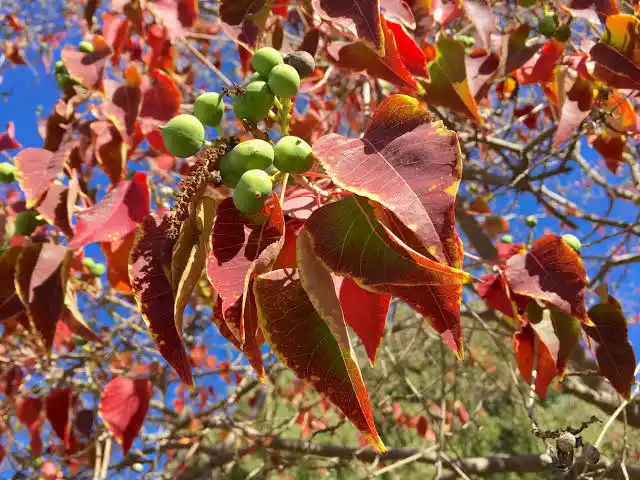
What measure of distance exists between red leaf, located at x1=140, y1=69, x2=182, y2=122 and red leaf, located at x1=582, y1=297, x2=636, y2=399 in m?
1.07

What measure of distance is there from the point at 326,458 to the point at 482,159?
6.77 feet

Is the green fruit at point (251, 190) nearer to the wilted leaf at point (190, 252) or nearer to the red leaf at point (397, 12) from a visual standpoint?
the wilted leaf at point (190, 252)

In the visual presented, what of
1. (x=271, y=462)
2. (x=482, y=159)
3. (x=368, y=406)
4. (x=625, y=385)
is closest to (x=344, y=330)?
(x=368, y=406)

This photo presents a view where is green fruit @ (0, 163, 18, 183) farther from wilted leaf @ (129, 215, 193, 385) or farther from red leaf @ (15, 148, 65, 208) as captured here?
wilted leaf @ (129, 215, 193, 385)

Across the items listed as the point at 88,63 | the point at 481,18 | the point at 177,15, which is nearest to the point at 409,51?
the point at 481,18

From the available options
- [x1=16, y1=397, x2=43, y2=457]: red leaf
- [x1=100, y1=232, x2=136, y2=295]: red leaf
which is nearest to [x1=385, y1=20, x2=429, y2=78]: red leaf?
[x1=100, y1=232, x2=136, y2=295]: red leaf

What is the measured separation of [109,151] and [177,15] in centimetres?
47

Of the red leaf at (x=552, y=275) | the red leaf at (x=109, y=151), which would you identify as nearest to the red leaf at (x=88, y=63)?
the red leaf at (x=109, y=151)

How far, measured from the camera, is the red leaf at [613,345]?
3.36 ft

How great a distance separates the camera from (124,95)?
1362 mm

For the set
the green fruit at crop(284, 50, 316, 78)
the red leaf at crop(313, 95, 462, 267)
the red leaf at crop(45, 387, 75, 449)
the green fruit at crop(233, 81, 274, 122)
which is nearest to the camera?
the red leaf at crop(313, 95, 462, 267)

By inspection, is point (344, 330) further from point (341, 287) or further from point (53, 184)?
point (53, 184)

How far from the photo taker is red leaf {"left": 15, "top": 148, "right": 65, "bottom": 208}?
46.6 inches

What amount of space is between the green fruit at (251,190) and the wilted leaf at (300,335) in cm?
8
